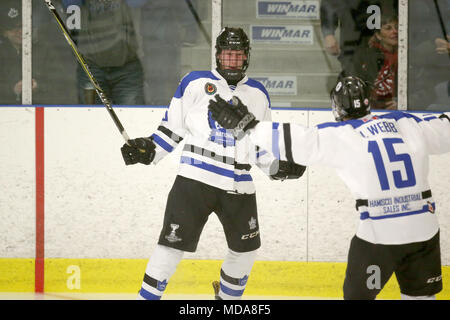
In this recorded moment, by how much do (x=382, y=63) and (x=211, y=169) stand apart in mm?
1623

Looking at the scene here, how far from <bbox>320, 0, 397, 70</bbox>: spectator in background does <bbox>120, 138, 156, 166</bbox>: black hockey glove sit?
158 centimetres

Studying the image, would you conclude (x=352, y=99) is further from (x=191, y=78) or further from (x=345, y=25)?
(x=345, y=25)

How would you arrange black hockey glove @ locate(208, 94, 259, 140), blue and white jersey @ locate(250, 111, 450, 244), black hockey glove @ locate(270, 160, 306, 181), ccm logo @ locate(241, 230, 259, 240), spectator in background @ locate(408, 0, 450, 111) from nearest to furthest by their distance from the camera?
1. blue and white jersey @ locate(250, 111, 450, 244)
2. black hockey glove @ locate(208, 94, 259, 140)
3. black hockey glove @ locate(270, 160, 306, 181)
4. ccm logo @ locate(241, 230, 259, 240)
5. spectator in background @ locate(408, 0, 450, 111)

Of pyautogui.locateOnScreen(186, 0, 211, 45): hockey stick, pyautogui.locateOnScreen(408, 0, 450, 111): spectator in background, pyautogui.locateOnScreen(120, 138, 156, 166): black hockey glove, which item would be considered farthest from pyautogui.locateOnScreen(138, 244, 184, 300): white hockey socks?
pyautogui.locateOnScreen(408, 0, 450, 111): spectator in background

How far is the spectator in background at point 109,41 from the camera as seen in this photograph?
13.8ft

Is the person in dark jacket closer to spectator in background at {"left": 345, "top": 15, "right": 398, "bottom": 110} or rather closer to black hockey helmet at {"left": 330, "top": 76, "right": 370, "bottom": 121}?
spectator in background at {"left": 345, "top": 15, "right": 398, "bottom": 110}

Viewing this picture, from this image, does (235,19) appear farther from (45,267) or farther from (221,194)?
(45,267)

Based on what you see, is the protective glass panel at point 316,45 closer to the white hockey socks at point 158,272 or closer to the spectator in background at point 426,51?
the spectator in background at point 426,51

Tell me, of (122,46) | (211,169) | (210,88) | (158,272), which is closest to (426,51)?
(210,88)

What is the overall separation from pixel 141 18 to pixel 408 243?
2.56 metres

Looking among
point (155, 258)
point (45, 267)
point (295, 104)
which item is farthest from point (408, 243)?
point (45, 267)

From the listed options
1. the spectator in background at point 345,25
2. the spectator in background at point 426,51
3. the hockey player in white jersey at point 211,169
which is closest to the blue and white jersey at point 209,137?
the hockey player in white jersey at point 211,169

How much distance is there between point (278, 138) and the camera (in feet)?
7.86

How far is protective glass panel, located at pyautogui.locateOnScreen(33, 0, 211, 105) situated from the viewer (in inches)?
165
